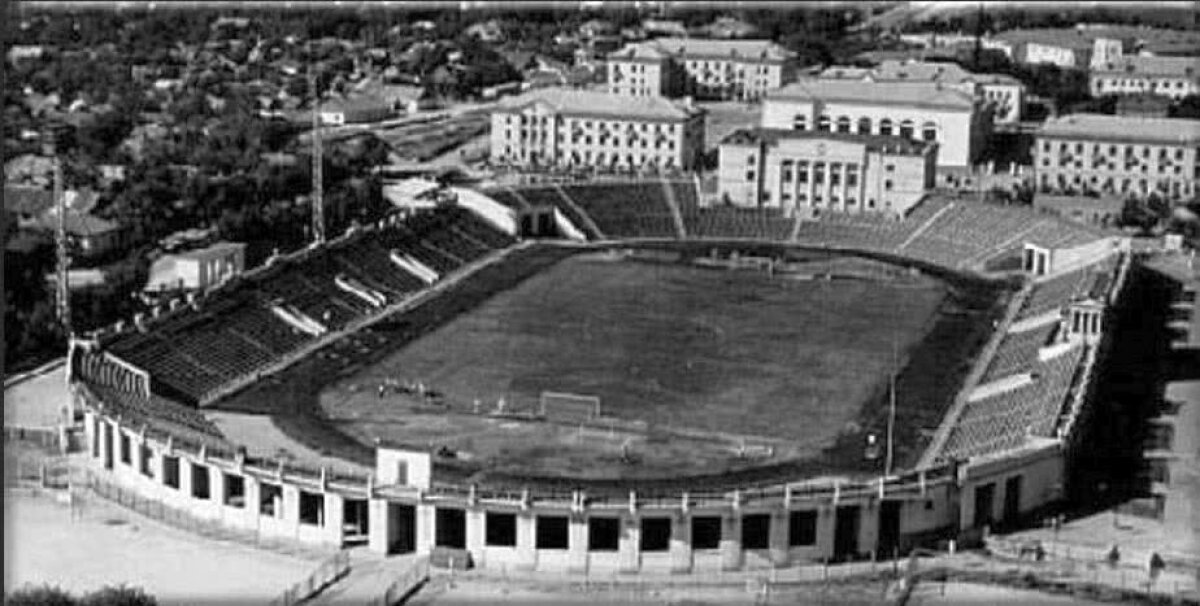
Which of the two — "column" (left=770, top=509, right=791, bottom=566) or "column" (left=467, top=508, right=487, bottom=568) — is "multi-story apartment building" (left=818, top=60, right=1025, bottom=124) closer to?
"column" (left=770, top=509, right=791, bottom=566)

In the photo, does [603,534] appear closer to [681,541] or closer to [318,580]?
[681,541]

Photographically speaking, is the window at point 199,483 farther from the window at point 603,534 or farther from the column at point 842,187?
the column at point 842,187

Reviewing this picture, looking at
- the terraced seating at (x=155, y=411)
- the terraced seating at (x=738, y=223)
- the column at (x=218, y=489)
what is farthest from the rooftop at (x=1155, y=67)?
the column at (x=218, y=489)

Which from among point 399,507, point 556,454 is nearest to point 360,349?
point 556,454

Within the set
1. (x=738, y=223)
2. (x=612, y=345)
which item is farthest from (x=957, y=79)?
(x=612, y=345)

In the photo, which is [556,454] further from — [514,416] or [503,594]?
[503,594]

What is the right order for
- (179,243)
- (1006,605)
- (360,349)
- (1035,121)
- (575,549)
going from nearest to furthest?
(1006,605) < (575,549) < (360,349) < (179,243) < (1035,121)
